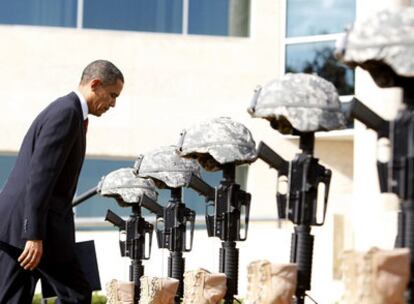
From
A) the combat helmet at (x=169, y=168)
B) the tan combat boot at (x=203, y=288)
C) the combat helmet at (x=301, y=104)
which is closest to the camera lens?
the combat helmet at (x=301, y=104)

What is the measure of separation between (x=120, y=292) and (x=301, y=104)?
524 cm

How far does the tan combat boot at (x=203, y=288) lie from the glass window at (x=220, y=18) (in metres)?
16.6

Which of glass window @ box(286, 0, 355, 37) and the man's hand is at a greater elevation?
glass window @ box(286, 0, 355, 37)

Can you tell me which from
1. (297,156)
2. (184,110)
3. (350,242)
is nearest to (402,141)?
(297,156)

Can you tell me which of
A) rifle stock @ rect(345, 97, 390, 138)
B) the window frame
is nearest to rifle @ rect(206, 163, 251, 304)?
rifle stock @ rect(345, 97, 390, 138)

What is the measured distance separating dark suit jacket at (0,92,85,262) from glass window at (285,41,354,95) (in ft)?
55.0

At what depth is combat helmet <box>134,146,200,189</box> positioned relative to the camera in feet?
45.8

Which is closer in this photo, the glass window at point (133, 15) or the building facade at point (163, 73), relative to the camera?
the building facade at point (163, 73)

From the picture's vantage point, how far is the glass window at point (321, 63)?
2669cm

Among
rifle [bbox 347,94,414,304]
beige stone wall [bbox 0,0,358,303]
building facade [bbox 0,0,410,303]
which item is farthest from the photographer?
beige stone wall [bbox 0,0,358,303]

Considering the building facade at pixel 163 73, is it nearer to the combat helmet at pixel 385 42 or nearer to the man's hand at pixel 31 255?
the man's hand at pixel 31 255

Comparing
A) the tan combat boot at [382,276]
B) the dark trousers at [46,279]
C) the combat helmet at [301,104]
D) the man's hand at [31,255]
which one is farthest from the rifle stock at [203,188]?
the tan combat boot at [382,276]

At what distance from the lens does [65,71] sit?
27.4 metres

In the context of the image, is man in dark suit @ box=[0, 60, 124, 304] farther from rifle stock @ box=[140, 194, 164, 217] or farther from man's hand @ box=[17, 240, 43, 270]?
rifle stock @ box=[140, 194, 164, 217]
